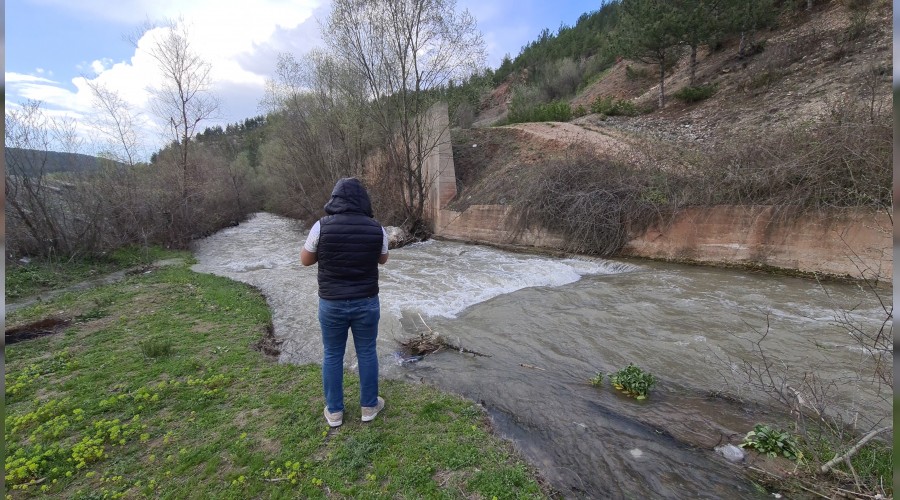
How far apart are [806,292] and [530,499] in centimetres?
871

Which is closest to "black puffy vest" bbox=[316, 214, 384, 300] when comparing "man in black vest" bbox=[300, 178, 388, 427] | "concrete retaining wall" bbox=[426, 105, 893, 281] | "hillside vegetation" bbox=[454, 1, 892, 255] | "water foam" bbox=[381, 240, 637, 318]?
"man in black vest" bbox=[300, 178, 388, 427]

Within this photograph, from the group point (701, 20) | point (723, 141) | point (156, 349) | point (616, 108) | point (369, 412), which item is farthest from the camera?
point (616, 108)

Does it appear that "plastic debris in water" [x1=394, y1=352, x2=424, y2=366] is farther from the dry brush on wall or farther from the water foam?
the dry brush on wall

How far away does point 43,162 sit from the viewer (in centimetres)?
1305

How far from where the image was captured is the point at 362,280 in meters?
3.46

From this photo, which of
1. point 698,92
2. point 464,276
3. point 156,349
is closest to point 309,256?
point 156,349

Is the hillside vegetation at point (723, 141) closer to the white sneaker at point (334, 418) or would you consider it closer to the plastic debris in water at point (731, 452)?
the plastic debris in water at point (731, 452)

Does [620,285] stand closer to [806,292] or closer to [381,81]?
[806,292]

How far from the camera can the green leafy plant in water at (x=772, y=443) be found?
3107 mm

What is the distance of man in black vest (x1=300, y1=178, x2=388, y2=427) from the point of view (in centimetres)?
338

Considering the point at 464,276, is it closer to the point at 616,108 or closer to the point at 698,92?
the point at 698,92

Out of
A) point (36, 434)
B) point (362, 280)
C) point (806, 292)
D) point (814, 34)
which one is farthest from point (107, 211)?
point (814, 34)

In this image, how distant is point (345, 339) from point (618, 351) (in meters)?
4.15

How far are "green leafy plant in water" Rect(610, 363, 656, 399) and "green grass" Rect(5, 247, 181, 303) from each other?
13.6 m
